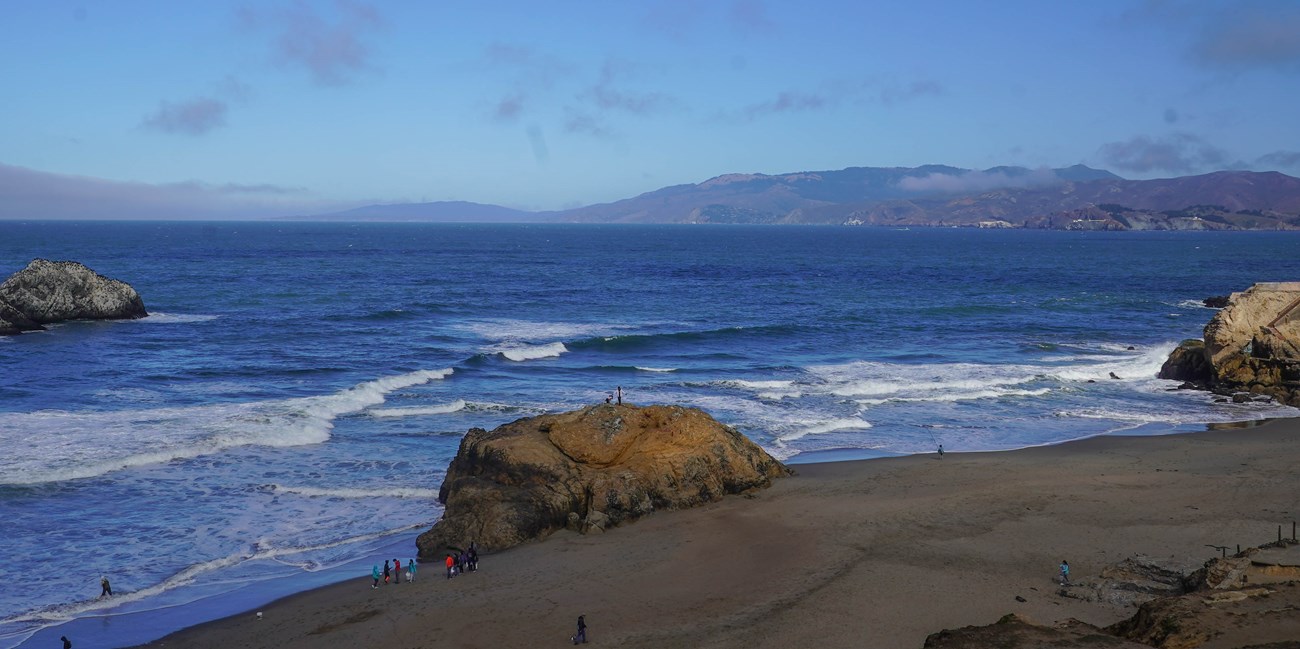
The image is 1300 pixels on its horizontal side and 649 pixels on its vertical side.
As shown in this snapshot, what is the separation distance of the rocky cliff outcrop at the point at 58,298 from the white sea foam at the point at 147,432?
24.5 meters

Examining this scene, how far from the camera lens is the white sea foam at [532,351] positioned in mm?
50312

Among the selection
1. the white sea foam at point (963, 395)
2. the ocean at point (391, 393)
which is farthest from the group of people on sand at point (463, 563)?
the white sea foam at point (963, 395)

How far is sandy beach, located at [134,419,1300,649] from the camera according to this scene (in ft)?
63.4

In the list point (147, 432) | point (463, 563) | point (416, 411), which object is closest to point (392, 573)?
point (463, 563)

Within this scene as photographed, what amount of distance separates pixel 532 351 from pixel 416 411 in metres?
13.8

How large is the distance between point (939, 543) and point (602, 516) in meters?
8.22

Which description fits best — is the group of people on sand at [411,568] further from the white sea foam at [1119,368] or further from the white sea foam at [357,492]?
the white sea foam at [1119,368]

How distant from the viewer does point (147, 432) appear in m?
33.8

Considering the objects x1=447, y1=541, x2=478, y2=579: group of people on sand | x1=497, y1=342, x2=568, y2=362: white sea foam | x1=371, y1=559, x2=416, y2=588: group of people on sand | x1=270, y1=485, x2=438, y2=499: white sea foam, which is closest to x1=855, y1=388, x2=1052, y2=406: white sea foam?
x1=497, y1=342, x2=568, y2=362: white sea foam

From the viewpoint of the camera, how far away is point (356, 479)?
2973 centimetres

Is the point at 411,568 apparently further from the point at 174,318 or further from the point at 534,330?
the point at 174,318

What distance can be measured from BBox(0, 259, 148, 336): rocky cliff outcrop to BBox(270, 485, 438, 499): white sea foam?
120 ft

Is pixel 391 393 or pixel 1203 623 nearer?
pixel 1203 623

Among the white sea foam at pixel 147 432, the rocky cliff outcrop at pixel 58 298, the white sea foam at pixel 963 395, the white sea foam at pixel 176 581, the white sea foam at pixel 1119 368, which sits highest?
the rocky cliff outcrop at pixel 58 298
